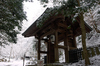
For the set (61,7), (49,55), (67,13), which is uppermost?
(61,7)

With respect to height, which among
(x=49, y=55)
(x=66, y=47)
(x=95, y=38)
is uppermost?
(x=95, y=38)

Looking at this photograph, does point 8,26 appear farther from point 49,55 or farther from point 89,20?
point 89,20

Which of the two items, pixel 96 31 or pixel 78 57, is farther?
pixel 96 31

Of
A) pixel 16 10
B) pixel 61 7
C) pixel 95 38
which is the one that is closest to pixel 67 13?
pixel 61 7

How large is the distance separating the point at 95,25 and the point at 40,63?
10.4 meters

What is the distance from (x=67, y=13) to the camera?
491 centimetres

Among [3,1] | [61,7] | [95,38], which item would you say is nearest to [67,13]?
[61,7]

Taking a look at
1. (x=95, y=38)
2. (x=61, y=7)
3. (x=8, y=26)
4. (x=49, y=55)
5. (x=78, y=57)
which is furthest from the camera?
(x=95, y=38)

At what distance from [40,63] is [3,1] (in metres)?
5.08

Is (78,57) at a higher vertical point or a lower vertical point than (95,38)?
lower

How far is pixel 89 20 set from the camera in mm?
11984

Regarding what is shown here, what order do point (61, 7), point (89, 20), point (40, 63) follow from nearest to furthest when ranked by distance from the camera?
1. point (40, 63)
2. point (61, 7)
3. point (89, 20)

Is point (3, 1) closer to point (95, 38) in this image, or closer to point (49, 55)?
point (49, 55)

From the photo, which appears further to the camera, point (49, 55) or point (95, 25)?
point (95, 25)
